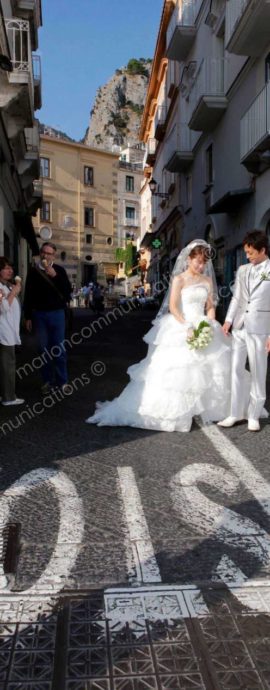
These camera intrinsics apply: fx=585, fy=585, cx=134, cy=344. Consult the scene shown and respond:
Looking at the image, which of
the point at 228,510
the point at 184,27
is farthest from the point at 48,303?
the point at 184,27

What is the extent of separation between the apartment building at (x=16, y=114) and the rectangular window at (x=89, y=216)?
119 feet

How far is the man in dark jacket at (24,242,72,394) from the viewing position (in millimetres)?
→ 7480

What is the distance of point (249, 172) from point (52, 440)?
11.3 m

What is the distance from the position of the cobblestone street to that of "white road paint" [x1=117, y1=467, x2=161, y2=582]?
1 cm

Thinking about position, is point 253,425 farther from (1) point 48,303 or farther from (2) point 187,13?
(2) point 187,13

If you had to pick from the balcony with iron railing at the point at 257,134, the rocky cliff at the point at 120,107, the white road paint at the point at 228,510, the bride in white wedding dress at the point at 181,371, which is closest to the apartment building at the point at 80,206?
the balcony with iron railing at the point at 257,134

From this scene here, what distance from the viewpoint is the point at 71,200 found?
5741 centimetres

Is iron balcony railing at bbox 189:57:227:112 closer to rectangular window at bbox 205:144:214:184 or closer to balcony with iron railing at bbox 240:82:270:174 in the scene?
rectangular window at bbox 205:144:214:184

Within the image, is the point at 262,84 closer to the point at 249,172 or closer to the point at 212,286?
the point at 249,172

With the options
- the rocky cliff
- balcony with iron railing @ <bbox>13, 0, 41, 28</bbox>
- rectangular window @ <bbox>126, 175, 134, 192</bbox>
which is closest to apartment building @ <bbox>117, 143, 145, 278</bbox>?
rectangular window @ <bbox>126, 175, 134, 192</bbox>

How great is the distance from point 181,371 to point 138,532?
2.70 meters

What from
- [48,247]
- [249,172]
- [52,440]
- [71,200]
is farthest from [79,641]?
[71,200]

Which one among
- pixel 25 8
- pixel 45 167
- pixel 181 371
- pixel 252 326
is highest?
pixel 45 167

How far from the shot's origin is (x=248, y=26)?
12375 mm
